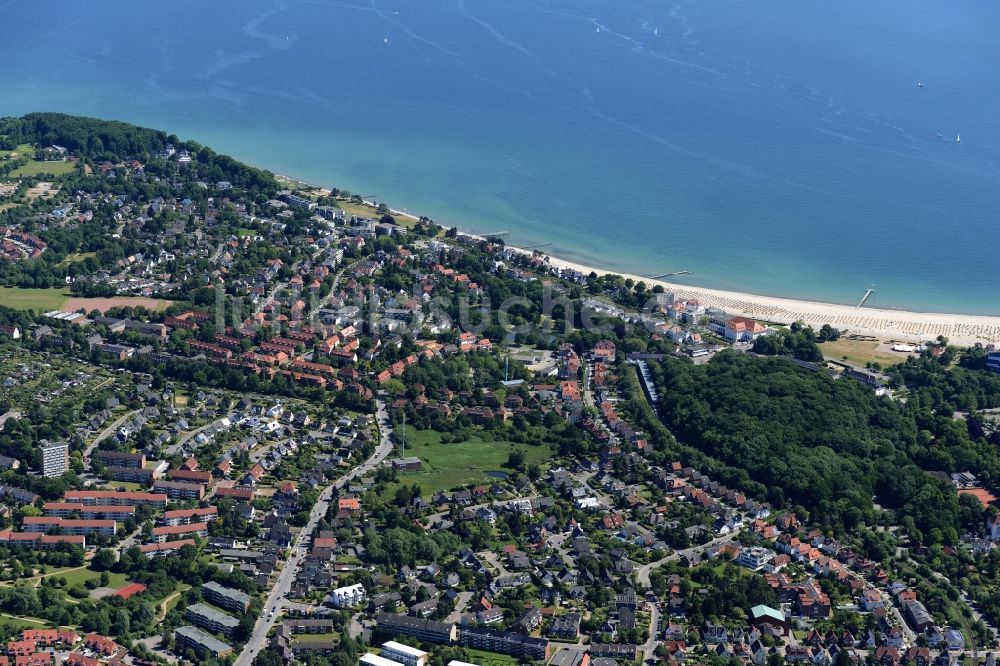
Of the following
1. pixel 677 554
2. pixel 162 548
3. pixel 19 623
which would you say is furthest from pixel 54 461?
pixel 677 554

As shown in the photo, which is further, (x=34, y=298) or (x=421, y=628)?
(x=34, y=298)

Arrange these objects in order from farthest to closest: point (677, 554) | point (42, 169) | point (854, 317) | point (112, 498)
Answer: point (42, 169) → point (854, 317) → point (112, 498) → point (677, 554)

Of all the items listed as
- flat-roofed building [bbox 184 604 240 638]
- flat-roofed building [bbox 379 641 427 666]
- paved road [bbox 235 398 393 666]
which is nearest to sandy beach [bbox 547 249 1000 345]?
paved road [bbox 235 398 393 666]

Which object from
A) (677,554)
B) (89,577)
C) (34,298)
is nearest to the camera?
(89,577)

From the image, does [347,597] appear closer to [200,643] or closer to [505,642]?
[200,643]

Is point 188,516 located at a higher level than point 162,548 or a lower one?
higher

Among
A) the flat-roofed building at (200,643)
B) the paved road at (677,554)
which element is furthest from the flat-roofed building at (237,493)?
the paved road at (677,554)

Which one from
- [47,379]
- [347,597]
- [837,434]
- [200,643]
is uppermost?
[837,434]

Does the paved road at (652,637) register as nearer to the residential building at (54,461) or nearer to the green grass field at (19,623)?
the green grass field at (19,623)
